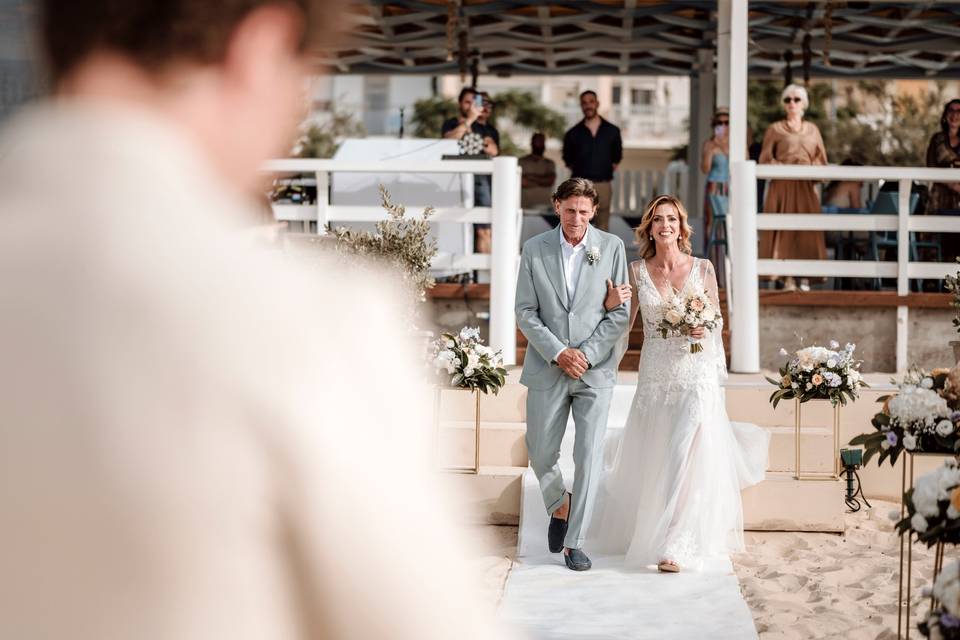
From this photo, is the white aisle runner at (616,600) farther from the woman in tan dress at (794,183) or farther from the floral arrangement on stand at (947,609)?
the woman in tan dress at (794,183)

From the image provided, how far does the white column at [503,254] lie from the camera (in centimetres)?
1154

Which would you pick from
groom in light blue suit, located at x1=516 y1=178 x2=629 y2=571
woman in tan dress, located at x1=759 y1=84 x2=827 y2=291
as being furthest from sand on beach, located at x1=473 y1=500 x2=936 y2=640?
woman in tan dress, located at x1=759 y1=84 x2=827 y2=291

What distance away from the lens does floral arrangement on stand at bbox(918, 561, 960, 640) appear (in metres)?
3.57

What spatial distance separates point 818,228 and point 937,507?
25.9ft

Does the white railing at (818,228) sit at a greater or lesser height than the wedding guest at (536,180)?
lesser

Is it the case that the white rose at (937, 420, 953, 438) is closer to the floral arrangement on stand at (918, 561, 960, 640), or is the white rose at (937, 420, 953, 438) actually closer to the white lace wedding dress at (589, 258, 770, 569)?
the floral arrangement on stand at (918, 561, 960, 640)

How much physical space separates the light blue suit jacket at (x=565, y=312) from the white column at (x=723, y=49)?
18.3ft

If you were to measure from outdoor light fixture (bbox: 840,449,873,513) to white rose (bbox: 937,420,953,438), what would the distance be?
3911 mm

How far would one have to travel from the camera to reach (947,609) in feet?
12.0

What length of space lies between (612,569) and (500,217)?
4108mm

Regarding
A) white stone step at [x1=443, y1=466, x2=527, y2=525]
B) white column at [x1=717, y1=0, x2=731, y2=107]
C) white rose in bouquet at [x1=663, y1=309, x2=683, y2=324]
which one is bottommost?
white stone step at [x1=443, y1=466, x2=527, y2=525]

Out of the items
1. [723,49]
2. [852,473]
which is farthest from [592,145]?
[852,473]

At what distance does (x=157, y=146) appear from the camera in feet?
2.72

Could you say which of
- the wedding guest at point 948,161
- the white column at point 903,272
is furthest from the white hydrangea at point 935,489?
the wedding guest at point 948,161
